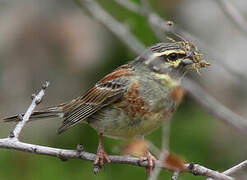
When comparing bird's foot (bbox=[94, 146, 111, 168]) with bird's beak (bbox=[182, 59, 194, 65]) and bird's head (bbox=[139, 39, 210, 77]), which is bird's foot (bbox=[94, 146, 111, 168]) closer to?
bird's head (bbox=[139, 39, 210, 77])

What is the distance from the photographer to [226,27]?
1021 cm

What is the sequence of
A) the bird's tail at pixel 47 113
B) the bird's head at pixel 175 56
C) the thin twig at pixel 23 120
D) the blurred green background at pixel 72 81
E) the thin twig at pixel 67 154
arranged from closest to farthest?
the thin twig at pixel 67 154, the thin twig at pixel 23 120, the bird's head at pixel 175 56, the bird's tail at pixel 47 113, the blurred green background at pixel 72 81

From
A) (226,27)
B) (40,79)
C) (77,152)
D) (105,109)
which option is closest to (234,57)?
(226,27)

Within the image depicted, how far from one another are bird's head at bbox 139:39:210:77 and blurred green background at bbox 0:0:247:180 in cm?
204

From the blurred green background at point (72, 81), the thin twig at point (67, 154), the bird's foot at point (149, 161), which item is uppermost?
the blurred green background at point (72, 81)

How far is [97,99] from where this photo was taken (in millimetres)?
6477

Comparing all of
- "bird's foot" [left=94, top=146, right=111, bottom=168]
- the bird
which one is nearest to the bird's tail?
the bird

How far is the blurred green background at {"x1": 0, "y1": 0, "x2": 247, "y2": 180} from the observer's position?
316 inches

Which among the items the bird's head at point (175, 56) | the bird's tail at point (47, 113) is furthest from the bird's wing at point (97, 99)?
the bird's head at point (175, 56)

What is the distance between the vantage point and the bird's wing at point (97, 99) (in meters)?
6.29

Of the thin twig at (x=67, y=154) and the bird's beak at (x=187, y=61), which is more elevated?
the bird's beak at (x=187, y=61)

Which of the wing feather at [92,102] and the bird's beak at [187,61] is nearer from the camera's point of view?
the bird's beak at [187,61]

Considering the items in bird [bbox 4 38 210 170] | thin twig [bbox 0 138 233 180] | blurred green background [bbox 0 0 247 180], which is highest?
blurred green background [bbox 0 0 247 180]

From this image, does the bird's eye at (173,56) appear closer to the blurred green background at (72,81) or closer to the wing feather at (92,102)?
the wing feather at (92,102)
